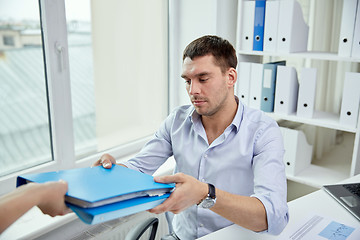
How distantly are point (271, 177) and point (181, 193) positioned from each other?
1.35 ft

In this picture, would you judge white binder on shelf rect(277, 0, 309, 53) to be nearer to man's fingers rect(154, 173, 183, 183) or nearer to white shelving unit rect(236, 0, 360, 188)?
white shelving unit rect(236, 0, 360, 188)

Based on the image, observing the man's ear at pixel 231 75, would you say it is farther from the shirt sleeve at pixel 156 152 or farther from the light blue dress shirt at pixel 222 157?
the shirt sleeve at pixel 156 152

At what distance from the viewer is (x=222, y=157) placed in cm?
154

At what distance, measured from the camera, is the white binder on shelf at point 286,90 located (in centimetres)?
225

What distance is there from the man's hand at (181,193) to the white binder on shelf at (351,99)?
131cm

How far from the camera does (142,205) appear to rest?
997 millimetres

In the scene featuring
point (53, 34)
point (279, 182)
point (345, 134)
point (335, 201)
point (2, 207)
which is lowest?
point (345, 134)

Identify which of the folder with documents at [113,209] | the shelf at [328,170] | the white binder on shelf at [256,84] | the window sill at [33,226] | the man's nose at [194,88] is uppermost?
the man's nose at [194,88]

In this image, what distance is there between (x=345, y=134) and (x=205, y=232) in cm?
263

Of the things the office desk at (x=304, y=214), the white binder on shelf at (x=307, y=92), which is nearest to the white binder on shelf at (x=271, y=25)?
the white binder on shelf at (x=307, y=92)

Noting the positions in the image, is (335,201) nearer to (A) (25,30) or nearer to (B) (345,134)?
(A) (25,30)

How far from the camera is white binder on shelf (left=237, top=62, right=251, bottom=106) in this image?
244cm

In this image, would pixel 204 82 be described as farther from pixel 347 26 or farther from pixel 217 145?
pixel 347 26

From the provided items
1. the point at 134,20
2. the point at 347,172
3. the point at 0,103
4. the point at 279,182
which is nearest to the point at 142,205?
the point at 279,182
